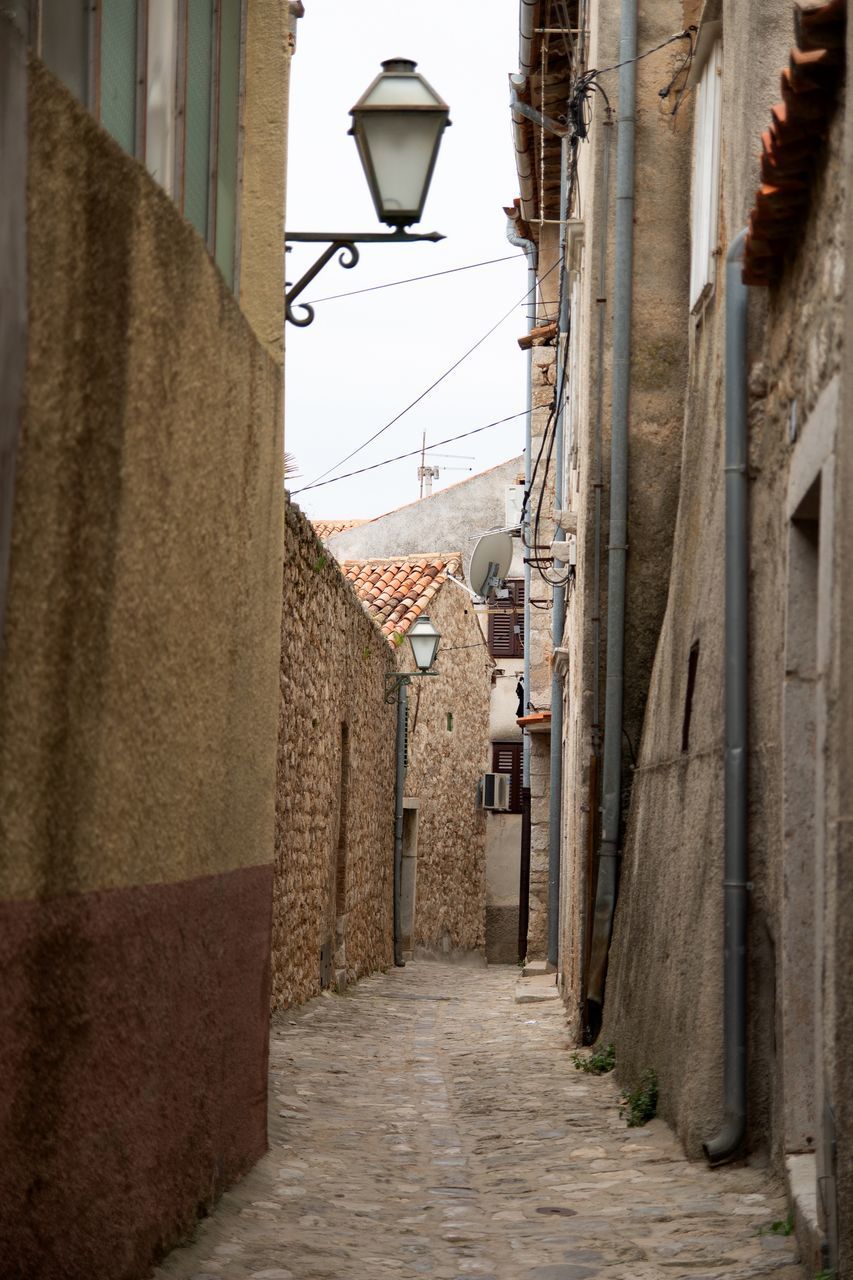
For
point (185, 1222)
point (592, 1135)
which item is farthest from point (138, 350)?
point (592, 1135)

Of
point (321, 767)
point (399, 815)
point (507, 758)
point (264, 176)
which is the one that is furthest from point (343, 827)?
point (507, 758)

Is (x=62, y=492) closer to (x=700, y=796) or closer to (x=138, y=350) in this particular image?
(x=138, y=350)

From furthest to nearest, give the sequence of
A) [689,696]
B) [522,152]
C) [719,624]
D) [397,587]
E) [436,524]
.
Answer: [436,524], [397,587], [522,152], [689,696], [719,624]

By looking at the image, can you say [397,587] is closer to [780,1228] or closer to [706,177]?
[706,177]

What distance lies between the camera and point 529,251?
63.4 feet

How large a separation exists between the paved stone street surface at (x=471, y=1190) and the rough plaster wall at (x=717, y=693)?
0.30 m

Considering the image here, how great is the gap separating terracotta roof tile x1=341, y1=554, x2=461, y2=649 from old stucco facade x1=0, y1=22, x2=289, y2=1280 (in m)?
15.1

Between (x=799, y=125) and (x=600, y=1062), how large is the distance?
5450 millimetres

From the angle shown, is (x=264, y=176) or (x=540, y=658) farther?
(x=540, y=658)

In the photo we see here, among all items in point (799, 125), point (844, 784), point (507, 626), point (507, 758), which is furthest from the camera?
point (507, 626)

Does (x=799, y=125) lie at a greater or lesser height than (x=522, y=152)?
lesser

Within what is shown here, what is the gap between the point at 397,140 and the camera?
20.4 ft

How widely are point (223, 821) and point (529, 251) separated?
49.8ft

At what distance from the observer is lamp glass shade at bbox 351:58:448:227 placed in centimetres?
617
